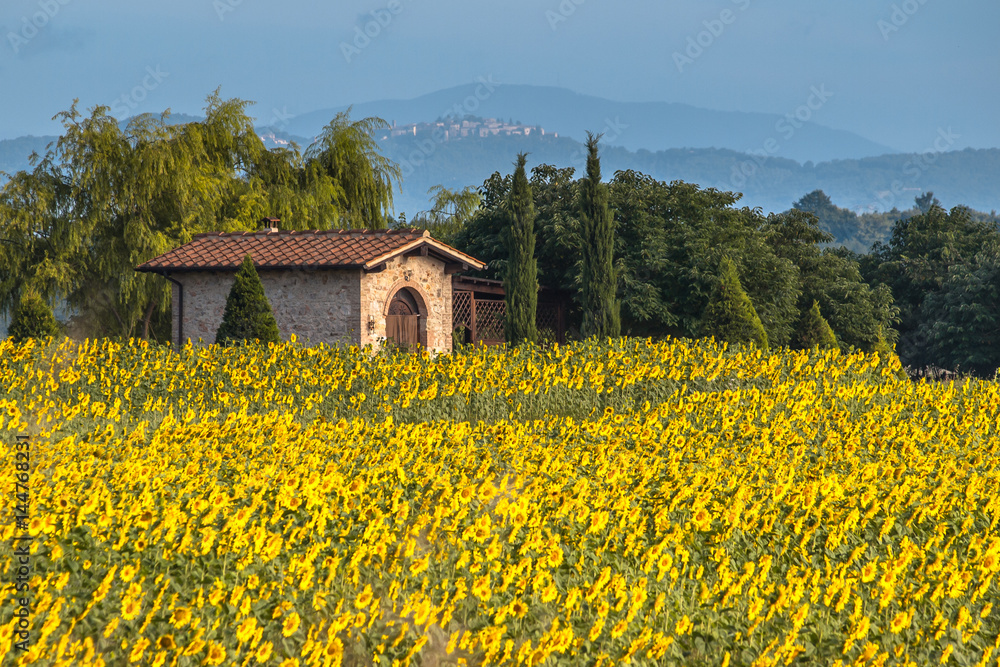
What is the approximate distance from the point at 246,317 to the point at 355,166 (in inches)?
458

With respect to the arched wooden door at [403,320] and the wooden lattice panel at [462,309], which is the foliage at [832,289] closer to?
the wooden lattice panel at [462,309]

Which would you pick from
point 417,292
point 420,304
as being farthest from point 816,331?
point 417,292

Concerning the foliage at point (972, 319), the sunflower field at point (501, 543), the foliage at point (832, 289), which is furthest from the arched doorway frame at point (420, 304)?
the foliage at point (972, 319)

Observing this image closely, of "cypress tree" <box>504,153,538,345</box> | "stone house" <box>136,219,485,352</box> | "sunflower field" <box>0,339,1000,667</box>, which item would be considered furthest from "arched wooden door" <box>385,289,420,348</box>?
"sunflower field" <box>0,339,1000,667</box>

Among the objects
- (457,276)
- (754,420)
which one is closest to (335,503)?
(754,420)

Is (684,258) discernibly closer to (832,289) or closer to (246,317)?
(832,289)

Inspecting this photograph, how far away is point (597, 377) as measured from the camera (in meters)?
9.90

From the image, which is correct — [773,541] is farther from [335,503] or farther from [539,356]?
[539,356]

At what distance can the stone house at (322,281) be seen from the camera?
53.1 feet

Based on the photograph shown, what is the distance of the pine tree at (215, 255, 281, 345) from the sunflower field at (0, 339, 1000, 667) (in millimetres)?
6102

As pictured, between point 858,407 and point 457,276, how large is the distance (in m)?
11.4

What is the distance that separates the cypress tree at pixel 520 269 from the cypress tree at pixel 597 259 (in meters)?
1.24

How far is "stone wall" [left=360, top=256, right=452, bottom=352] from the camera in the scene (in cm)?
1636

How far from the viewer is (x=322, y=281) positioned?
1636 cm
